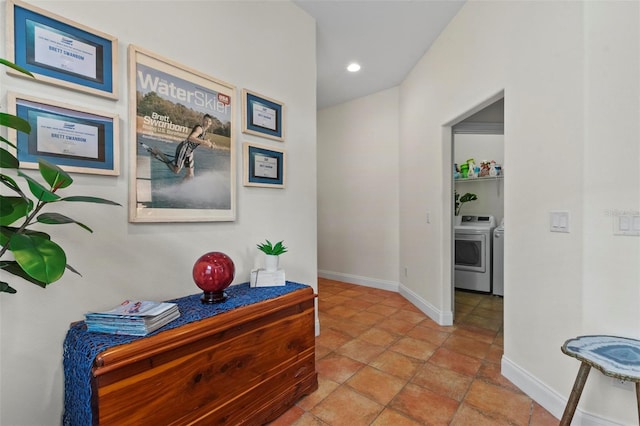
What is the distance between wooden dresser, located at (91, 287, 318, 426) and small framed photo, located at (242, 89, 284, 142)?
3.80 feet

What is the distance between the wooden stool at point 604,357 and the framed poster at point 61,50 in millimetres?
2428

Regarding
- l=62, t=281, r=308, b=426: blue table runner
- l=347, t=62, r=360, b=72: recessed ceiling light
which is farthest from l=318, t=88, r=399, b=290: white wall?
l=62, t=281, r=308, b=426: blue table runner

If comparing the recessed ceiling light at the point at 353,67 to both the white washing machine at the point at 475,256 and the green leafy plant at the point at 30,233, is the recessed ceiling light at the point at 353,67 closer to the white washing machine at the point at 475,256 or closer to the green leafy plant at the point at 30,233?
the white washing machine at the point at 475,256

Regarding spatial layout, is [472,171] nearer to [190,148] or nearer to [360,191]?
[360,191]

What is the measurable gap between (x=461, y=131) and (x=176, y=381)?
3322 millimetres

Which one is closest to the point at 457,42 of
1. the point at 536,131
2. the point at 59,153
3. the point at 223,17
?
the point at 536,131

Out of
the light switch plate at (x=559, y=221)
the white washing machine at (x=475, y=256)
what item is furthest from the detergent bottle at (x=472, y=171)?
the light switch plate at (x=559, y=221)

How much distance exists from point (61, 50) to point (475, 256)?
4.37m

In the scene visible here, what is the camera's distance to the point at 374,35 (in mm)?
2803

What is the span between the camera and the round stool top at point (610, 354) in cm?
112

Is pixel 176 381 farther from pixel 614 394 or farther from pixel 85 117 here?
pixel 614 394

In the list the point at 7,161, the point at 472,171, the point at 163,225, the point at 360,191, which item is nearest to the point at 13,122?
the point at 7,161

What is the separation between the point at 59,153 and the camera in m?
1.28

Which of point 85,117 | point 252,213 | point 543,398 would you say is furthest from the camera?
point 252,213
